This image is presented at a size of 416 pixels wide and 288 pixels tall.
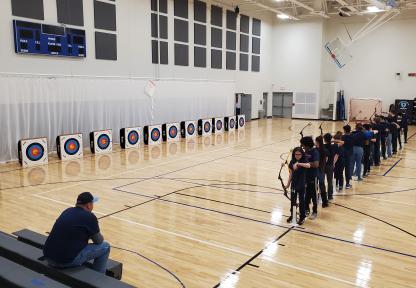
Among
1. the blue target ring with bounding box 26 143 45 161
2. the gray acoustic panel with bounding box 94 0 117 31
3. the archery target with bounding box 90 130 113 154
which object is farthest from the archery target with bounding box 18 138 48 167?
the gray acoustic panel with bounding box 94 0 117 31

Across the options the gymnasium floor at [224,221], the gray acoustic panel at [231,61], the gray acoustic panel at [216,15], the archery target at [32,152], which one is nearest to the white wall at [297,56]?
the gray acoustic panel at [231,61]

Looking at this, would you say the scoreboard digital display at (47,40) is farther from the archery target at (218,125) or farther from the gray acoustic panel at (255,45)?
the gray acoustic panel at (255,45)

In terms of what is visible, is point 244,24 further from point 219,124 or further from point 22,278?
point 22,278

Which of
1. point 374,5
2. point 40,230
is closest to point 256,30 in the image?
point 374,5

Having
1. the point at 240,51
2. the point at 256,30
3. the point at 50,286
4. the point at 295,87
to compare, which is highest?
the point at 256,30

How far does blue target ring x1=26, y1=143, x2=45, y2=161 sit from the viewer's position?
10812 millimetres

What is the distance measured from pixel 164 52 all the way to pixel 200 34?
3.04 m

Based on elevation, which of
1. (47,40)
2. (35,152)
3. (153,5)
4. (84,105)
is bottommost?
(35,152)

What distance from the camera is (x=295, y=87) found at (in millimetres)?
25562

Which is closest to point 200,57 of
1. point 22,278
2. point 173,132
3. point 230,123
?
point 230,123

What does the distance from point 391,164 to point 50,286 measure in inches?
406

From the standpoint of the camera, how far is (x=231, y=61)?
869 inches

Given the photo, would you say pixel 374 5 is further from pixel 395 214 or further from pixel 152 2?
pixel 395 214

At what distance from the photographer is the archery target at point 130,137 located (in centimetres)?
1384
